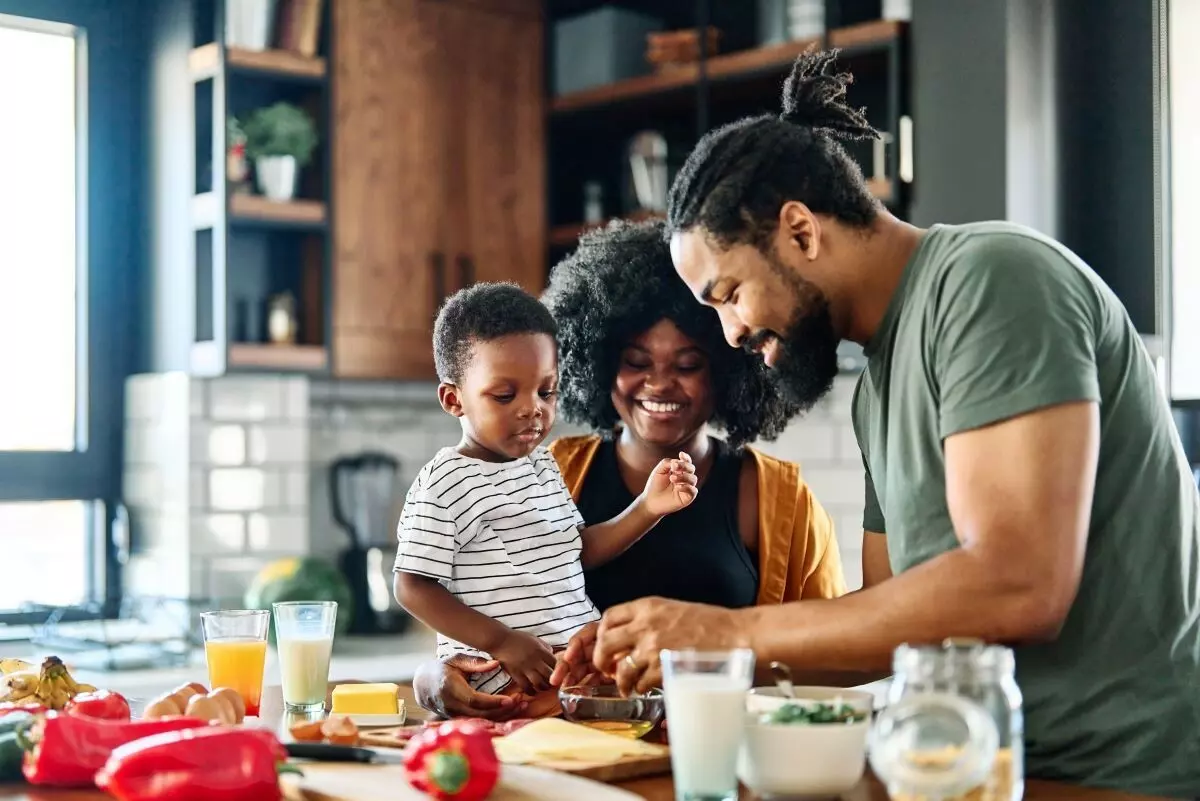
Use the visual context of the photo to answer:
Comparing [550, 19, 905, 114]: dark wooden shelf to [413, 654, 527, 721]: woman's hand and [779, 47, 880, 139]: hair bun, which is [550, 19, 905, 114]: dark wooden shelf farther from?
[413, 654, 527, 721]: woman's hand

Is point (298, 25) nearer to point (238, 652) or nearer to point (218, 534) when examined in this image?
point (218, 534)

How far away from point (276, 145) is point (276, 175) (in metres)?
0.08

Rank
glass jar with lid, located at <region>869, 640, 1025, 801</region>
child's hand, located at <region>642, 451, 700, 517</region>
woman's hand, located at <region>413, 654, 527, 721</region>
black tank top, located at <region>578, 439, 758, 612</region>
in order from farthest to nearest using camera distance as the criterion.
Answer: black tank top, located at <region>578, 439, 758, 612</region>
child's hand, located at <region>642, 451, 700, 517</region>
woman's hand, located at <region>413, 654, 527, 721</region>
glass jar with lid, located at <region>869, 640, 1025, 801</region>

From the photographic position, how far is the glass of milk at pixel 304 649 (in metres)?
1.79

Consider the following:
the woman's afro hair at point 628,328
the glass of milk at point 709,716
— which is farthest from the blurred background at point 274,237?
the glass of milk at point 709,716

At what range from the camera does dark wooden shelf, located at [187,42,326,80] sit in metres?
3.84

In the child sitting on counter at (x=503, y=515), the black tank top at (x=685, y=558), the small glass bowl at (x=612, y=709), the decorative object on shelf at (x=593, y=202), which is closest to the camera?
the small glass bowl at (x=612, y=709)

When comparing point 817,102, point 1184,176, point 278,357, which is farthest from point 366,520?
point 817,102

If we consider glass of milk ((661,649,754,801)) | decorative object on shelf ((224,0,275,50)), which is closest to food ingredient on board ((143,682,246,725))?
glass of milk ((661,649,754,801))

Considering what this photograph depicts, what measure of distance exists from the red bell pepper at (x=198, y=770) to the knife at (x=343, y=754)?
0.43 ft

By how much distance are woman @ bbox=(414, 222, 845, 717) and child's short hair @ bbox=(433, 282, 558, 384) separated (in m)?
0.22

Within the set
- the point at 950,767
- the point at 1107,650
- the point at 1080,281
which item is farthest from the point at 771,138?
the point at 950,767

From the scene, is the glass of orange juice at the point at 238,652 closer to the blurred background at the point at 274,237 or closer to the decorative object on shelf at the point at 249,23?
the blurred background at the point at 274,237

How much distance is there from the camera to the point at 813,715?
1.29 meters
